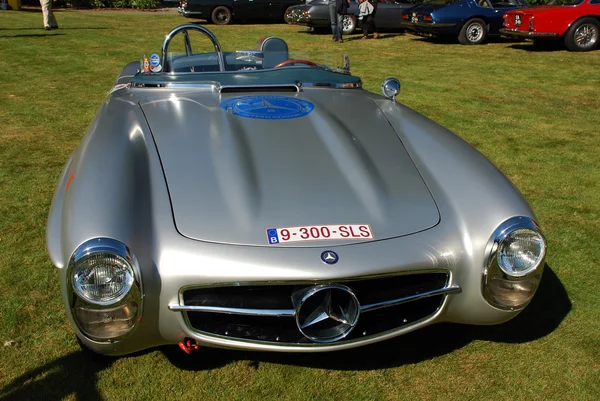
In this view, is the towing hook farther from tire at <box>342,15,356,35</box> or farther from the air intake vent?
tire at <box>342,15,356,35</box>

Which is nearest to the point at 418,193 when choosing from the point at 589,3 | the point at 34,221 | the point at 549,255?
the point at 549,255

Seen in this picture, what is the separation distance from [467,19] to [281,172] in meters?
12.7

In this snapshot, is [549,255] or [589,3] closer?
[549,255]

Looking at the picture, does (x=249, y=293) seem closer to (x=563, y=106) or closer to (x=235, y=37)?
(x=563, y=106)

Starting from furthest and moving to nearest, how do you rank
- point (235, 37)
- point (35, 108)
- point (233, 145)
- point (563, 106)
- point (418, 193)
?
point (235, 37) < point (563, 106) < point (35, 108) < point (233, 145) < point (418, 193)

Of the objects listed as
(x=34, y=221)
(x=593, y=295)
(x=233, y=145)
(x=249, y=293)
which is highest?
(x=233, y=145)

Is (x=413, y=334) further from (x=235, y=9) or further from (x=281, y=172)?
(x=235, y=9)

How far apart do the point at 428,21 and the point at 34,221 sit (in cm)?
1187

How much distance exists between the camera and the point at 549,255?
3.84 metres

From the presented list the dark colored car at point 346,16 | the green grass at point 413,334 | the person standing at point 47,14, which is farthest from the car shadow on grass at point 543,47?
the person standing at point 47,14

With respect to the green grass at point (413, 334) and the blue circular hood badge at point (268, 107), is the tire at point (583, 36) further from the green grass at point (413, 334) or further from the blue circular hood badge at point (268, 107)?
the blue circular hood badge at point (268, 107)

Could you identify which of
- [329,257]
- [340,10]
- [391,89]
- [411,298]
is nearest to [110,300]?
[329,257]

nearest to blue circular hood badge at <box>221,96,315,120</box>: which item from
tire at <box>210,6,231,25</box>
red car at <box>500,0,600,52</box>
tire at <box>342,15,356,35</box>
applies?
red car at <box>500,0,600,52</box>

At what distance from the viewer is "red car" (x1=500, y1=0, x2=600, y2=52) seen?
40.6 ft
